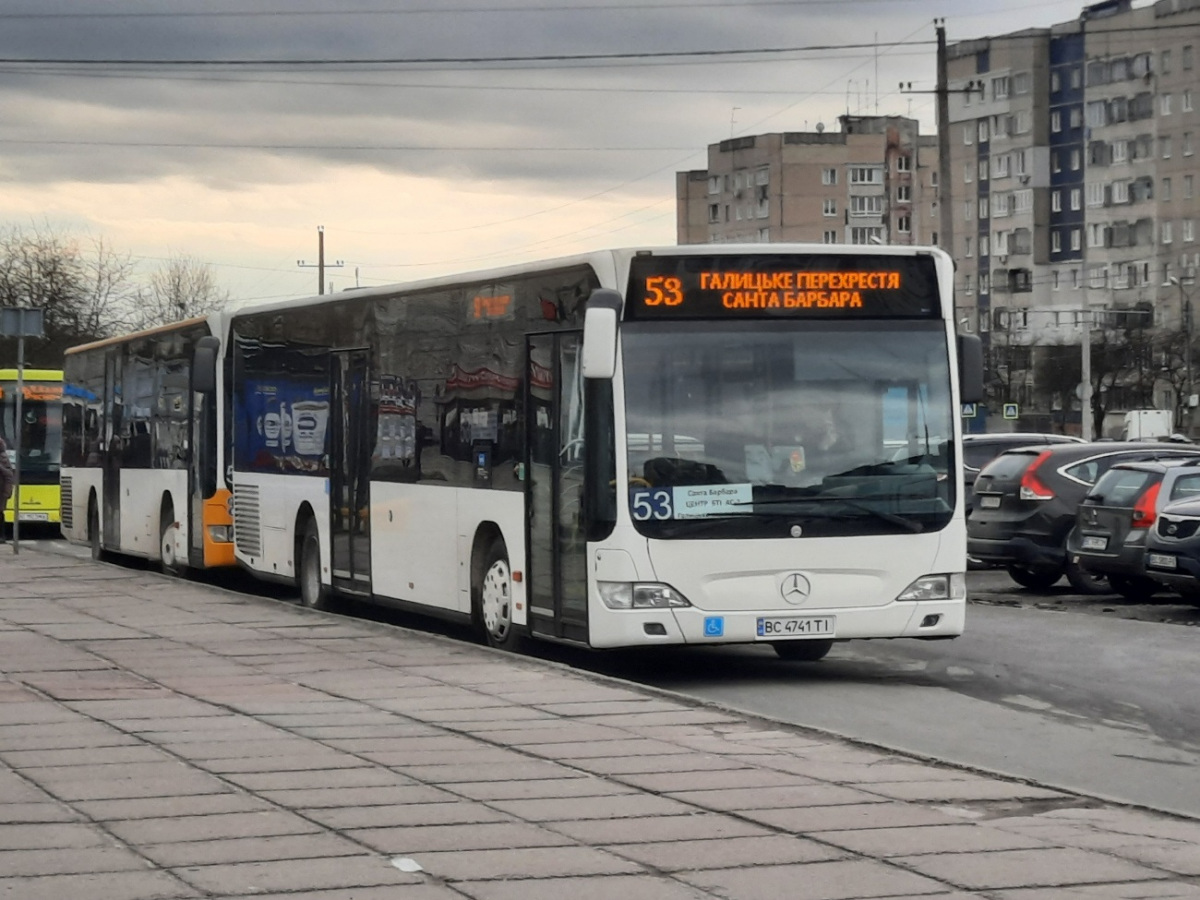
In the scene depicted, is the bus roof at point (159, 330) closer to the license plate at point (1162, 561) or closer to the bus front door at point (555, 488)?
the bus front door at point (555, 488)

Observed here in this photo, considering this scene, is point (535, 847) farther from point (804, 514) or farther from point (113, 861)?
point (804, 514)

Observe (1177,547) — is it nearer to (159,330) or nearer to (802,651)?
(802,651)

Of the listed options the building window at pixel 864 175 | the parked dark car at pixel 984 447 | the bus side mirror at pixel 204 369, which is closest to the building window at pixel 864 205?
the building window at pixel 864 175

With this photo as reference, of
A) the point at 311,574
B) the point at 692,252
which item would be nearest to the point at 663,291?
the point at 692,252

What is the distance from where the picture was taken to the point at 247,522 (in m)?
22.8

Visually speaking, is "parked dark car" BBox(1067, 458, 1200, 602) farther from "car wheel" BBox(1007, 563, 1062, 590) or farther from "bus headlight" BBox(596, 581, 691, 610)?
"bus headlight" BBox(596, 581, 691, 610)

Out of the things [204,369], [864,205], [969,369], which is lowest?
[969,369]

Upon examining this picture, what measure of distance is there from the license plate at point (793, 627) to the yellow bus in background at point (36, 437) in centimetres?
3020

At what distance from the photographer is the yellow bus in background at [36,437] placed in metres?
41.8

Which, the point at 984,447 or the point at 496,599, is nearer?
the point at 496,599

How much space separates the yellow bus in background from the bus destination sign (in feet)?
98.0

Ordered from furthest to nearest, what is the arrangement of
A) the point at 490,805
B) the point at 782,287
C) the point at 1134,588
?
the point at 1134,588 → the point at 782,287 → the point at 490,805

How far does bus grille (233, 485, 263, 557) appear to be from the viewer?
22359mm

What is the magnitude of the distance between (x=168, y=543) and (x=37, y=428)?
57.4ft
